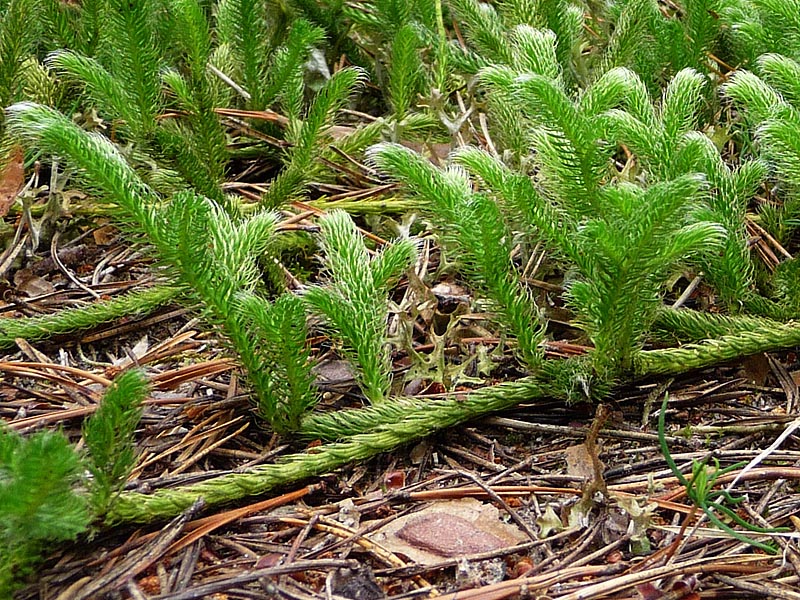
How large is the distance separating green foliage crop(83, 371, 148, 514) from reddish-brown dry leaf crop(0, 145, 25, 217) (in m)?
1.12

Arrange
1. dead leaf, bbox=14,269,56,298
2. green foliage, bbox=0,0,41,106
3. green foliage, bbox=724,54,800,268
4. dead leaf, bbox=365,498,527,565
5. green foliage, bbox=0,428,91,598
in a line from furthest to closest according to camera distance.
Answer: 1. dead leaf, bbox=14,269,56,298
2. green foliage, bbox=0,0,41,106
3. green foliage, bbox=724,54,800,268
4. dead leaf, bbox=365,498,527,565
5. green foliage, bbox=0,428,91,598

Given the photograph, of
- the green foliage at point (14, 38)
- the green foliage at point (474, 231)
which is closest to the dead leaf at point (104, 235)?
the green foliage at point (14, 38)

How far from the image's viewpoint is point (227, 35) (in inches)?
93.0

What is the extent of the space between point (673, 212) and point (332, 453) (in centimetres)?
71

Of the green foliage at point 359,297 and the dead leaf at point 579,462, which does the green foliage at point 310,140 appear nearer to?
the green foliage at point 359,297

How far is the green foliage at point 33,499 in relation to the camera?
927mm

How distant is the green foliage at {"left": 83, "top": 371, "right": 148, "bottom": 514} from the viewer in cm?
110

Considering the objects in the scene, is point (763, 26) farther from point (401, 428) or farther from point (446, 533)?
point (446, 533)

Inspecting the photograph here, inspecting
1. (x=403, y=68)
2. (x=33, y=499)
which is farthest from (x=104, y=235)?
(x=33, y=499)

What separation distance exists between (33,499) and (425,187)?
0.85 metres

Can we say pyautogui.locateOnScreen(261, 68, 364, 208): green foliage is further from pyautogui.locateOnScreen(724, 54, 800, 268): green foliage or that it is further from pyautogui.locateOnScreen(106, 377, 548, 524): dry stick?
pyautogui.locateOnScreen(724, 54, 800, 268): green foliage

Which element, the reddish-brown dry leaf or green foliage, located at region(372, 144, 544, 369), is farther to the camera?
the reddish-brown dry leaf

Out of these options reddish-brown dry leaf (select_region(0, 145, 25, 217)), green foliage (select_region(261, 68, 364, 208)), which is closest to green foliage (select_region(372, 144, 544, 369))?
green foliage (select_region(261, 68, 364, 208))

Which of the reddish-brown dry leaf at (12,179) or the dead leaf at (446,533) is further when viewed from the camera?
the reddish-brown dry leaf at (12,179)
